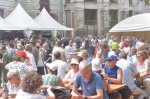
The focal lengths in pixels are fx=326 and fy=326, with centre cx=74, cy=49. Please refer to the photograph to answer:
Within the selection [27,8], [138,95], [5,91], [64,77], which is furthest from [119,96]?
[27,8]

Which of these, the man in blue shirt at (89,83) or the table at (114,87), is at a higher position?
the man in blue shirt at (89,83)

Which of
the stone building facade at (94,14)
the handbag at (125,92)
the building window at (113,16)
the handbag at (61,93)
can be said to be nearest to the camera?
the handbag at (61,93)

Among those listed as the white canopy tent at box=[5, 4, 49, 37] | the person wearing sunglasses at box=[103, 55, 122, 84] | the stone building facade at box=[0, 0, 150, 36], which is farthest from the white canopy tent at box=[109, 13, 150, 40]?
the stone building facade at box=[0, 0, 150, 36]

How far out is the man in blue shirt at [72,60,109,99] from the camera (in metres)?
4.91

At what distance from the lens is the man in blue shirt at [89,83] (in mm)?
4914

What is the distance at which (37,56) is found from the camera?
1062 centimetres

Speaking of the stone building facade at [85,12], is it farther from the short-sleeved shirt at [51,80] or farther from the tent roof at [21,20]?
the short-sleeved shirt at [51,80]

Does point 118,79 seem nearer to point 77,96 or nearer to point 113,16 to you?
point 77,96

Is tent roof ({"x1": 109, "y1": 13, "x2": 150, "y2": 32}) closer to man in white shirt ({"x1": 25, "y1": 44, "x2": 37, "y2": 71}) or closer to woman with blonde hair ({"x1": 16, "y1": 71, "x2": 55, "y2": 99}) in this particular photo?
man in white shirt ({"x1": 25, "y1": 44, "x2": 37, "y2": 71})

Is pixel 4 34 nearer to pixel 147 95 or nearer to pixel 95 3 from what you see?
pixel 95 3

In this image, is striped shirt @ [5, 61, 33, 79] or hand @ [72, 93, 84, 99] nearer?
hand @ [72, 93, 84, 99]

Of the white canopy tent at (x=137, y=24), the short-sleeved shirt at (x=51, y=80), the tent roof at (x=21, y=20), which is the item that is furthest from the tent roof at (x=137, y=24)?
the short-sleeved shirt at (x=51, y=80)

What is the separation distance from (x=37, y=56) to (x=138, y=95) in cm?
432

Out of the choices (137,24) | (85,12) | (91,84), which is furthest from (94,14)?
(91,84)
